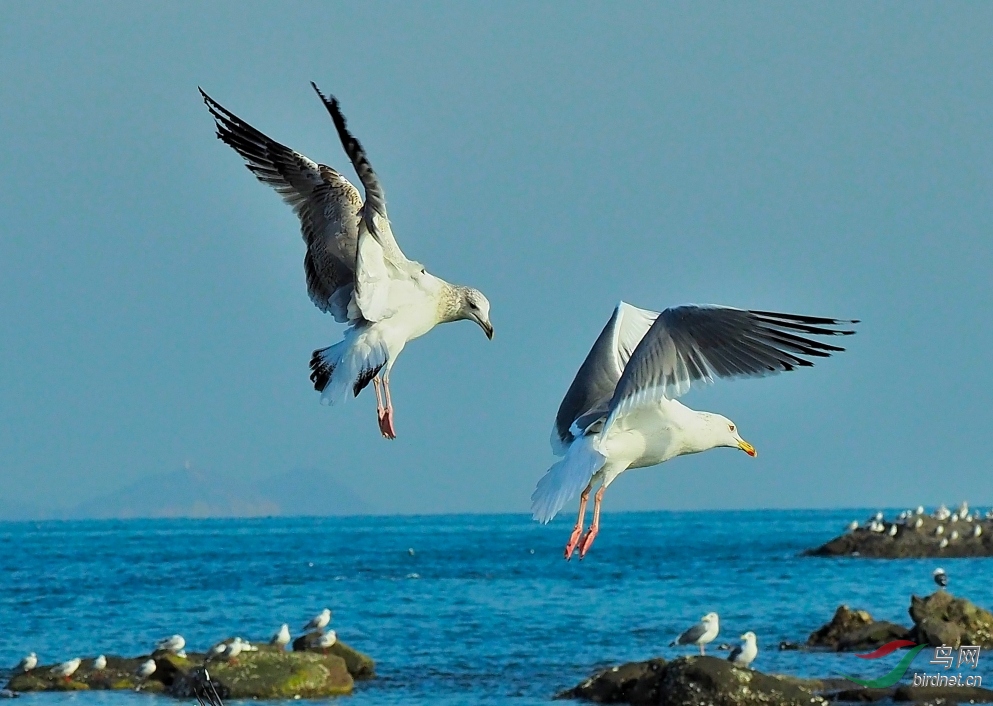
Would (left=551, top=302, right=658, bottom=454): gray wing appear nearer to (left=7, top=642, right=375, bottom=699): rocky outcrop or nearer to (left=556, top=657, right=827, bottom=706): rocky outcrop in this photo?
(left=556, top=657, right=827, bottom=706): rocky outcrop

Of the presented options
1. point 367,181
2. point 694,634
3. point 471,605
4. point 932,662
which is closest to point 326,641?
point 694,634

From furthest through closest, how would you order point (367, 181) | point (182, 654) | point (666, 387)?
point (182, 654)
point (666, 387)
point (367, 181)

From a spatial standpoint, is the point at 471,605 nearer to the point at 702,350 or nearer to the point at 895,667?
the point at 895,667

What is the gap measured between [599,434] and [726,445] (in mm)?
933

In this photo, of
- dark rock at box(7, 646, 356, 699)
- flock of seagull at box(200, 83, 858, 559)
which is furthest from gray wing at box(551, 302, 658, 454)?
Answer: dark rock at box(7, 646, 356, 699)

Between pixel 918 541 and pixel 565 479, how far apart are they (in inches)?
1526

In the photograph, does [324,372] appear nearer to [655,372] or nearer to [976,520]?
[655,372]

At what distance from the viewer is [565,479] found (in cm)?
738

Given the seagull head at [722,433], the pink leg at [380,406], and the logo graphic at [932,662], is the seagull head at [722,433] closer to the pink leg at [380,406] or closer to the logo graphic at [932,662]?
the pink leg at [380,406]

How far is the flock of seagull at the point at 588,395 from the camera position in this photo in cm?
725

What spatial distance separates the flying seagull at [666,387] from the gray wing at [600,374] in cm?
25

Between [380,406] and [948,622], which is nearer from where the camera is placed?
[380,406]

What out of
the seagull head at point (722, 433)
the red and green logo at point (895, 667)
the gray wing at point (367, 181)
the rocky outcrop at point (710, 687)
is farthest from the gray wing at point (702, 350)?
the red and green logo at point (895, 667)

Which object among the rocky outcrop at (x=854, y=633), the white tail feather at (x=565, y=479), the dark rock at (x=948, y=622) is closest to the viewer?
the white tail feather at (x=565, y=479)
